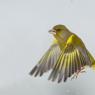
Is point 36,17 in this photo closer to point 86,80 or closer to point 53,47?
point 53,47

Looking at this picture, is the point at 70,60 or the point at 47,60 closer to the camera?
the point at 70,60

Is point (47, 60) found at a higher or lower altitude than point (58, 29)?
lower

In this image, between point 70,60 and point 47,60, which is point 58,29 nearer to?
point 70,60

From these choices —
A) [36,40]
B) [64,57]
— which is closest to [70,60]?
[64,57]

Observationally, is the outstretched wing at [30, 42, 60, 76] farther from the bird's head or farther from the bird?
the bird's head

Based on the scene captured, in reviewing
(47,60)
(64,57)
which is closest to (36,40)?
(47,60)

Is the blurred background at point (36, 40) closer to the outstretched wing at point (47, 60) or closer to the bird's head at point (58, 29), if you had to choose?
the outstretched wing at point (47, 60)
